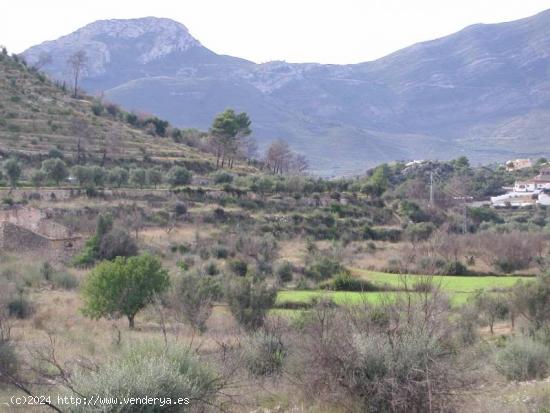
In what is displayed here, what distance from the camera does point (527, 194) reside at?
7288 centimetres

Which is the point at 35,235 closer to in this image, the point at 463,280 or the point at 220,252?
the point at 220,252

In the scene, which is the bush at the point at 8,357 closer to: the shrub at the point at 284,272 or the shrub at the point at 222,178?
the shrub at the point at 284,272

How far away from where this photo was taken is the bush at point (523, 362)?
1256cm

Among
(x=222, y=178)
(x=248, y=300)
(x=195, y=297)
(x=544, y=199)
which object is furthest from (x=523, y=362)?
(x=544, y=199)

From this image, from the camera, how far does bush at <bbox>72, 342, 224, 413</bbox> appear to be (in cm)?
640

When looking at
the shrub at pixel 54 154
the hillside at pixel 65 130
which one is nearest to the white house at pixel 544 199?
the hillside at pixel 65 130

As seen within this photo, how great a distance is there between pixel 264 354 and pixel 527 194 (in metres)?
66.4

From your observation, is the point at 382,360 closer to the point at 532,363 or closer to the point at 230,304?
the point at 532,363

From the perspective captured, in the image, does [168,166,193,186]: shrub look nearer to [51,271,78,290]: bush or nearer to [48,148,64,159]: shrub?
[48,148,64,159]: shrub

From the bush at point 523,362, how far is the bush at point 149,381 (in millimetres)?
6983

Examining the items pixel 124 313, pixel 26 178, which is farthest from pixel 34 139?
pixel 124 313

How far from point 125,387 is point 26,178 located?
139ft

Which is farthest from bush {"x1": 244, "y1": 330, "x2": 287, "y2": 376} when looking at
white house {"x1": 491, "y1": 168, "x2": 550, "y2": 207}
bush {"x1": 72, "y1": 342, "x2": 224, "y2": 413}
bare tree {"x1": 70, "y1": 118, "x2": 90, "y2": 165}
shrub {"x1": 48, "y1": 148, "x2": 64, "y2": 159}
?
white house {"x1": 491, "y1": 168, "x2": 550, "y2": 207}

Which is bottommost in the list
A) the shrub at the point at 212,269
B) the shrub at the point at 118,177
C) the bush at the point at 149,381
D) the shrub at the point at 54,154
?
the shrub at the point at 212,269
